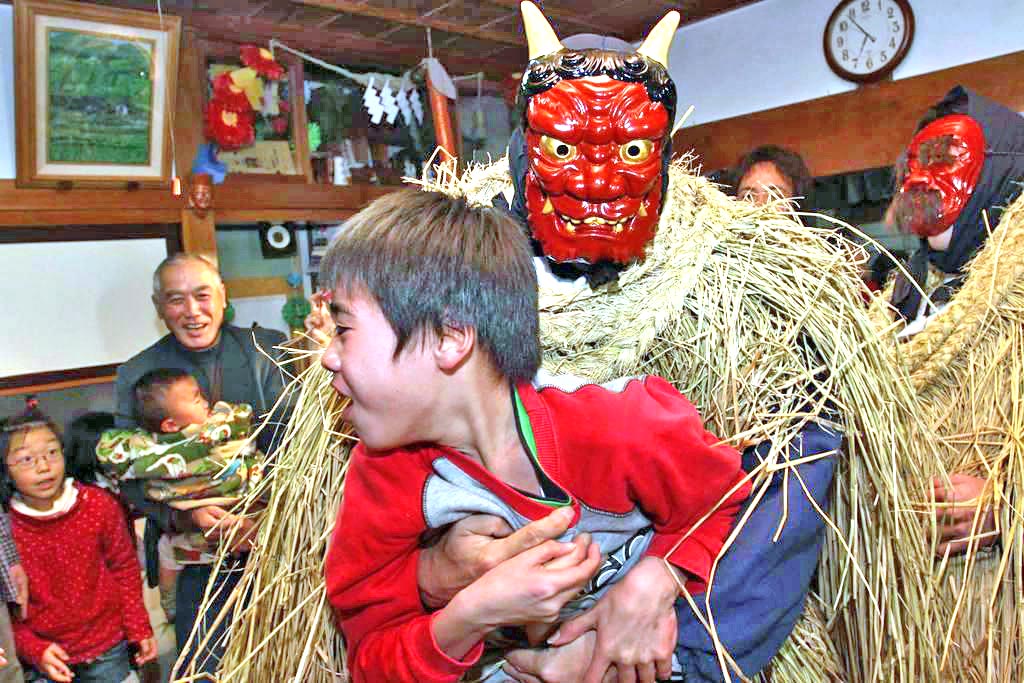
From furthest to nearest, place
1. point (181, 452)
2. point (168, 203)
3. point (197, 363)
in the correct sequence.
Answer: point (168, 203), point (197, 363), point (181, 452)

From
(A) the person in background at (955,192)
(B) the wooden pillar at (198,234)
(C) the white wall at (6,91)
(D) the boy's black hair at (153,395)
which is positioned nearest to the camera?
(A) the person in background at (955,192)

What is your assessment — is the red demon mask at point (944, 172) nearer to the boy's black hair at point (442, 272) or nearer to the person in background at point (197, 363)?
the boy's black hair at point (442, 272)

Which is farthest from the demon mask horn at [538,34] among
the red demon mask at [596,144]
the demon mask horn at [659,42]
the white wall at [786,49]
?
the white wall at [786,49]

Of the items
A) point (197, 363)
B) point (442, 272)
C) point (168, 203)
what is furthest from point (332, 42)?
point (442, 272)

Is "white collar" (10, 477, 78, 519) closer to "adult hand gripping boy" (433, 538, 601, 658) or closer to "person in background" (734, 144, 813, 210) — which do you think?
"adult hand gripping boy" (433, 538, 601, 658)

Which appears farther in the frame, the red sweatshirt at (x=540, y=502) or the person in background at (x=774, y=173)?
the person in background at (x=774, y=173)

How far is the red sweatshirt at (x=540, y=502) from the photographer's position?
87 centimetres

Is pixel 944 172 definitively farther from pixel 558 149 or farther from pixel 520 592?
pixel 520 592

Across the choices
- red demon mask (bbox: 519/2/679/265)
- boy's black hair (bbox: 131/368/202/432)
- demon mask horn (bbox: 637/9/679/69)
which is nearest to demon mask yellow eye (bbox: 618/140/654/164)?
red demon mask (bbox: 519/2/679/265)

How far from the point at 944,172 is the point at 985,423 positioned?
68 cm

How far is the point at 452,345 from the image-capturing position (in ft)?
2.82

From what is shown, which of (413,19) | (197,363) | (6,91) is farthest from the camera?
(413,19)

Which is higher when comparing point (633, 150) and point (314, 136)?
point (314, 136)

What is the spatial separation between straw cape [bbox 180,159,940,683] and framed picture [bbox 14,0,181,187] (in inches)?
67.5
